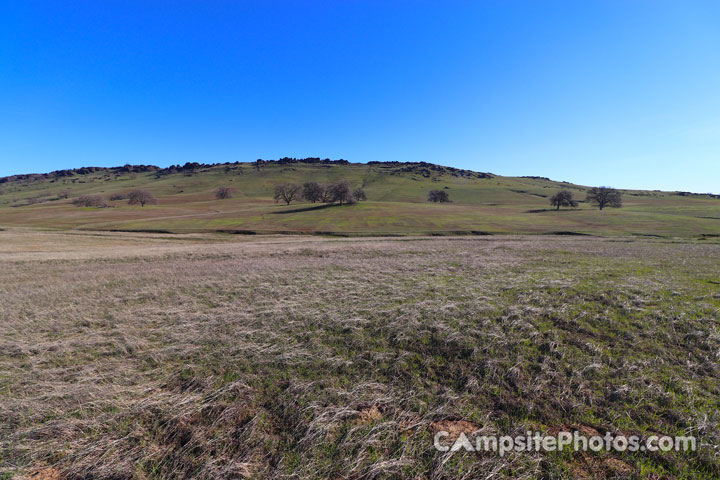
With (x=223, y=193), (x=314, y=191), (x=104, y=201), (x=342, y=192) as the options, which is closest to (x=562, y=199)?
(x=342, y=192)

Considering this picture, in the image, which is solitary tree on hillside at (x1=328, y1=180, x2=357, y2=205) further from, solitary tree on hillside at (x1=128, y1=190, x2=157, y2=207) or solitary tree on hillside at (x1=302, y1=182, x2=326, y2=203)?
solitary tree on hillside at (x1=128, y1=190, x2=157, y2=207)

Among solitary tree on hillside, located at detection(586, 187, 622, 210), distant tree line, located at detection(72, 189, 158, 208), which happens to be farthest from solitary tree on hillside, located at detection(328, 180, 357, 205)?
solitary tree on hillside, located at detection(586, 187, 622, 210)

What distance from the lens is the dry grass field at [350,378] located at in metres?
4.09

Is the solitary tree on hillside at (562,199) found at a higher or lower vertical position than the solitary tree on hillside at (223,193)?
lower

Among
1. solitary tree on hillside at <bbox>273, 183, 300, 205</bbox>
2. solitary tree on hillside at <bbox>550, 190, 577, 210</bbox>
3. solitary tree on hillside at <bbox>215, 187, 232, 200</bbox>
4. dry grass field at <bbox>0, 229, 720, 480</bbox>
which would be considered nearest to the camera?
dry grass field at <bbox>0, 229, 720, 480</bbox>

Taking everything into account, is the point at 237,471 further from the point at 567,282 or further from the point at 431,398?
the point at 567,282

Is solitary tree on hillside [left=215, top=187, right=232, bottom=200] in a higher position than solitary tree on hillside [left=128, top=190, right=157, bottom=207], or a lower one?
higher

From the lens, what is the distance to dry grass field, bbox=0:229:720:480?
4.09m

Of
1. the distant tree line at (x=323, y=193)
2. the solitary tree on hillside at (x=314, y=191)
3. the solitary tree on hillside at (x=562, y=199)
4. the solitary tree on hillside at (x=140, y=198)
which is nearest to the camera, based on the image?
the distant tree line at (x=323, y=193)

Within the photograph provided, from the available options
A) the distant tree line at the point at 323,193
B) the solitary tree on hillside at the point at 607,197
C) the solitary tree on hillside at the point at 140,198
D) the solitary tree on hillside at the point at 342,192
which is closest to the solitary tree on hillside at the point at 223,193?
the solitary tree on hillside at the point at 140,198

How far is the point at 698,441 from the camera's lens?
433 cm

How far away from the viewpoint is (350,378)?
596 cm

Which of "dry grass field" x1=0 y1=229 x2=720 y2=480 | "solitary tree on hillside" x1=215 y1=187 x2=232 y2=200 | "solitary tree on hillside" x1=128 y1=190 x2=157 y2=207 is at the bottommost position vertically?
"dry grass field" x1=0 y1=229 x2=720 y2=480

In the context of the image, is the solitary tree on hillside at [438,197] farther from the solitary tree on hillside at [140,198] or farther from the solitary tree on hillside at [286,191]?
the solitary tree on hillside at [140,198]
